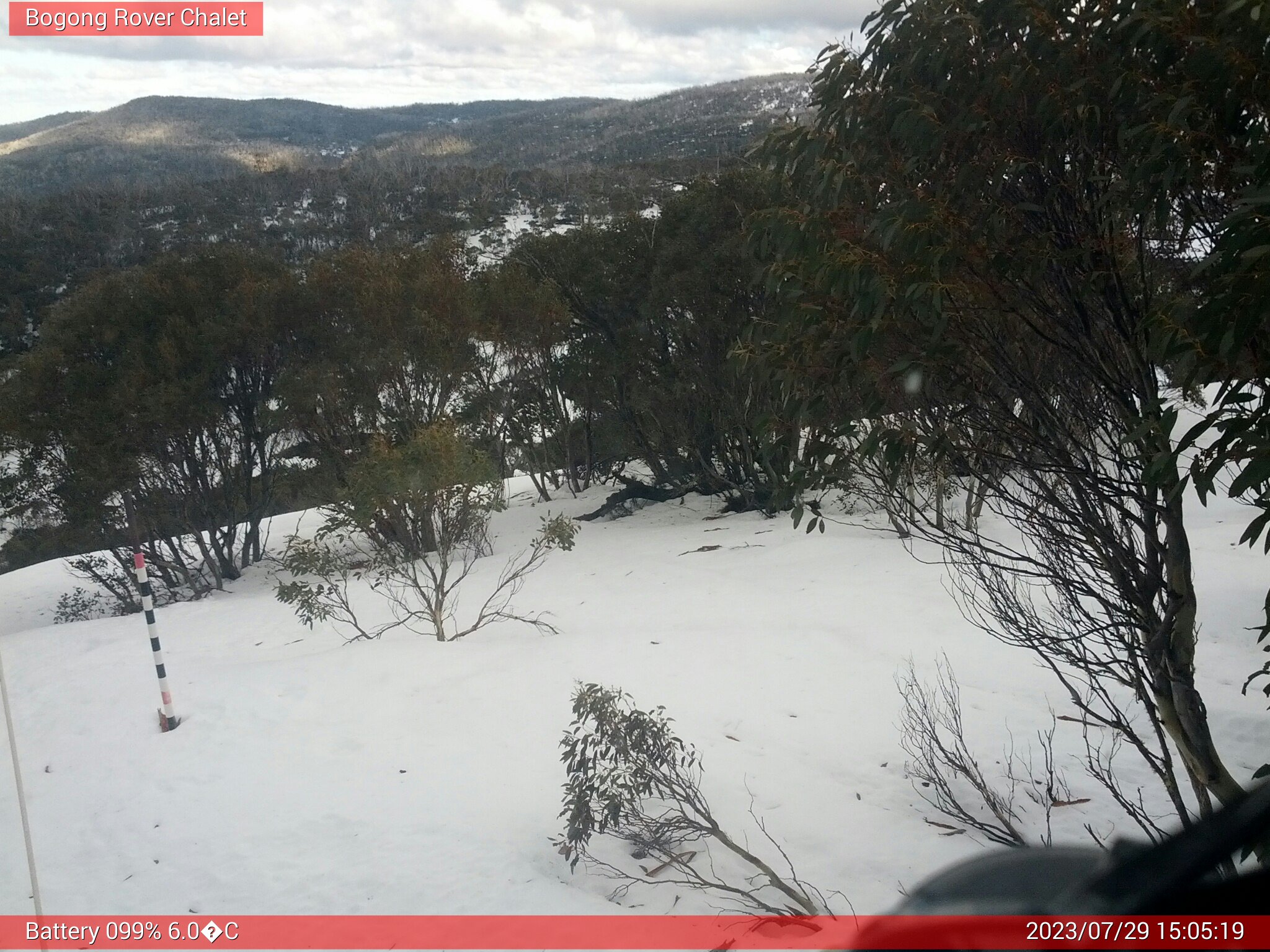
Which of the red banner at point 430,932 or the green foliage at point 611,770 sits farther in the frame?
the green foliage at point 611,770

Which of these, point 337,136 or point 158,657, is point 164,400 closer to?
point 158,657

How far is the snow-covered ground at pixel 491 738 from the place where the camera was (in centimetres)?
398

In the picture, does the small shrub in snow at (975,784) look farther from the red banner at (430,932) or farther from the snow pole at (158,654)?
the snow pole at (158,654)

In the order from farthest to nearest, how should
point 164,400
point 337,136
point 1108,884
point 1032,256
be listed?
point 337,136 < point 164,400 < point 1032,256 < point 1108,884

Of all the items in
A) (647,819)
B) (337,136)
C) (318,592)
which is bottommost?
(318,592)

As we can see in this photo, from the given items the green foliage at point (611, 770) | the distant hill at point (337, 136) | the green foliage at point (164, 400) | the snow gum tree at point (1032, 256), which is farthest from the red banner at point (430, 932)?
the distant hill at point (337, 136)

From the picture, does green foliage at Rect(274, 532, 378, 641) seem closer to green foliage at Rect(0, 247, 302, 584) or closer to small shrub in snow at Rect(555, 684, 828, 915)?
small shrub in snow at Rect(555, 684, 828, 915)

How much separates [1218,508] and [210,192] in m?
49.5

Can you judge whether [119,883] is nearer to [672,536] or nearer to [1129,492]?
[1129,492]

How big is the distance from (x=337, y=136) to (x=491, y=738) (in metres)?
94.6

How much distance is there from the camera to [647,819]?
13.4ft

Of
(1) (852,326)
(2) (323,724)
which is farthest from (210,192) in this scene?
(1) (852,326)

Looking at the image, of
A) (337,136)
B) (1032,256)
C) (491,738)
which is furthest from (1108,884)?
(337,136)

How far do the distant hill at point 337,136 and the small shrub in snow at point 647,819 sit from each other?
2883cm
